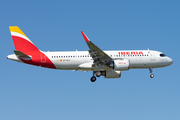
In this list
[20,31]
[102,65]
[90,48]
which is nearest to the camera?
[90,48]

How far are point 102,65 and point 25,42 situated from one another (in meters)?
14.8

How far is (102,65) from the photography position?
55688 mm

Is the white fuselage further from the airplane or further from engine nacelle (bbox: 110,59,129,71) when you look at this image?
engine nacelle (bbox: 110,59,129,71)

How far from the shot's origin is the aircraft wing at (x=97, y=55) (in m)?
50.6

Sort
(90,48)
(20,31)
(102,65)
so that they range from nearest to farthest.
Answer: (90,48) < (102,65) < (20,31)

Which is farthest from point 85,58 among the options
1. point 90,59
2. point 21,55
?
point 21,55

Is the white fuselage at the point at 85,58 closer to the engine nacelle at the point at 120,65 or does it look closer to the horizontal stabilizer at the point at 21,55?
the engine nacelle at the point at 120,65

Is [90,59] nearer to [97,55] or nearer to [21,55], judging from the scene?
[97,55]

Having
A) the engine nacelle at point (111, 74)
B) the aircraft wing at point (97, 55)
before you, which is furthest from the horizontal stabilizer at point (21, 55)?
the engine nacelle at point (111, 74)

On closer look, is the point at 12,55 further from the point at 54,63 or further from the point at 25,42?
the point at 54,63

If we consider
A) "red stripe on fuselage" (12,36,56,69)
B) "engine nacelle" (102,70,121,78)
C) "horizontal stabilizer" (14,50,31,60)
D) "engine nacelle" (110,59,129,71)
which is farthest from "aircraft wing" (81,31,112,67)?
"horizontal stabilizer" (14,50,31,60)

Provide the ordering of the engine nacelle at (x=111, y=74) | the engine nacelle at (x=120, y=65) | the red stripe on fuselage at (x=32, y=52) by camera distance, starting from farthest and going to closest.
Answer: the engine nacelle at (x=111, y=74) → the red stripe on fuselage at (x=32, y=52) → the engine nacelle at (x=120, y=65)

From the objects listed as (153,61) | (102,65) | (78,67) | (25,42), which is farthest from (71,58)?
(153,61)

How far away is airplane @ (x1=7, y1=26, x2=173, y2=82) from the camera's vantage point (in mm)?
55094
